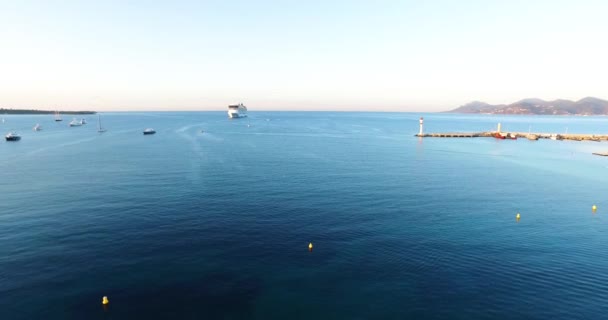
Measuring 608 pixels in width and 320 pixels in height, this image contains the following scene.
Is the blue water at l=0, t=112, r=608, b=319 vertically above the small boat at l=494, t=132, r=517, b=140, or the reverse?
the small boat at l=494, t=132, r=517, b=140

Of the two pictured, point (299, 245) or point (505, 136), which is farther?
point (505, 136)

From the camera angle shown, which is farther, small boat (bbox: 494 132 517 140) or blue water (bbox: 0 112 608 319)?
small boat (bbox: 494 132 517 140)

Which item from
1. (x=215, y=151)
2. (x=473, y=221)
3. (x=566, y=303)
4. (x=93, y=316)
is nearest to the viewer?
(x=93, y=316)

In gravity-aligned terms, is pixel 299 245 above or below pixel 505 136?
below

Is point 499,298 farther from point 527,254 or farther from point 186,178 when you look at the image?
point 186,178

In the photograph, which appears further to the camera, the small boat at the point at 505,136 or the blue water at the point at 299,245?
the small boat at the point at 505,136

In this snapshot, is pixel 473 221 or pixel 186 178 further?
pixel 186 178

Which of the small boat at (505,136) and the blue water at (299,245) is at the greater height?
the small boat at (505,136)

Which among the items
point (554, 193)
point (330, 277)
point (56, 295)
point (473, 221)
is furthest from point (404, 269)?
point (554, 193)
